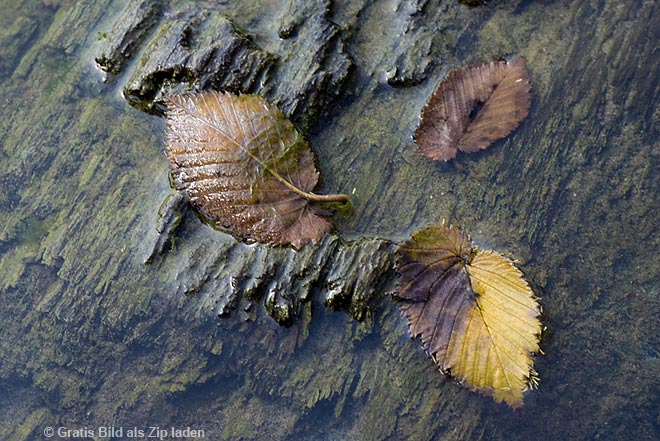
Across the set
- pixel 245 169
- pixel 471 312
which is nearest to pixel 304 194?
pixel 245 169

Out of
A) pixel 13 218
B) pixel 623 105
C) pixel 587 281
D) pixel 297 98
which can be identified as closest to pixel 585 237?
pixel 587 281

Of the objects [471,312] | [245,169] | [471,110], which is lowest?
[245,169]

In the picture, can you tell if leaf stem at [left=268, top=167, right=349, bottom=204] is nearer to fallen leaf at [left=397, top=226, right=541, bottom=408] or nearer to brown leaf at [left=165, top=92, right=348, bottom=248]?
brown leaf at [left=165, top=92, right=348, bottom=248]

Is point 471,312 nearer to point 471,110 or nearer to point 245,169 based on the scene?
point 471,110

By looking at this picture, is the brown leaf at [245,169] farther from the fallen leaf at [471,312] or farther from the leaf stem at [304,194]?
the fallen leaf at [471,312]

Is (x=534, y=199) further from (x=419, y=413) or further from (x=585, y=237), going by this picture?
(x=419, y=413)
